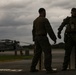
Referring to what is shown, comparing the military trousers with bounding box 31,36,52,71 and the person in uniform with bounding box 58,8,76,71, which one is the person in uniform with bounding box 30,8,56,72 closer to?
the military trousers with bounding box 31,36,52,71

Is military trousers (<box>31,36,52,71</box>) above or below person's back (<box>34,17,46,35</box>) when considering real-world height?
below

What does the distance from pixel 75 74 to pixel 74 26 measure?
2.19 metres

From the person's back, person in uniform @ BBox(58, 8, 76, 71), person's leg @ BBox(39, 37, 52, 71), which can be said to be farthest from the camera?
person in uniform @ BBox(58, 8, 76, 71)

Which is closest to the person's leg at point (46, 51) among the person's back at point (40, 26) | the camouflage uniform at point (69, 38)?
the person's back at point (40, 26)

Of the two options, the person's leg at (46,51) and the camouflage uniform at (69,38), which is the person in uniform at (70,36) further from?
the person's leg at (46,51)

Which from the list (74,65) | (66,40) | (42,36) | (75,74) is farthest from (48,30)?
(74,65)

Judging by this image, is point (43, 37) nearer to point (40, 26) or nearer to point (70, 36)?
point (40, 26)

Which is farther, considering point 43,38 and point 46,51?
point 43,38

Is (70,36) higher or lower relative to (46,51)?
higher

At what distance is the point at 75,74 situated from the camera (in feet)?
22.1

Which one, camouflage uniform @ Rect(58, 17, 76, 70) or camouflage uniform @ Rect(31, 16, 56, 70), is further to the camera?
camouflage uniform @ Rect(58, 17, 76, 70)

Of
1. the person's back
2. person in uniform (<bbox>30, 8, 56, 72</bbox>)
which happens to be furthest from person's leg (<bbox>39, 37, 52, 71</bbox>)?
the person's back

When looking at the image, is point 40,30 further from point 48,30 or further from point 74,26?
point 74,26

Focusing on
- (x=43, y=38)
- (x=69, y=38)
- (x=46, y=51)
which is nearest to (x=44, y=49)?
(x=46, y=51)
